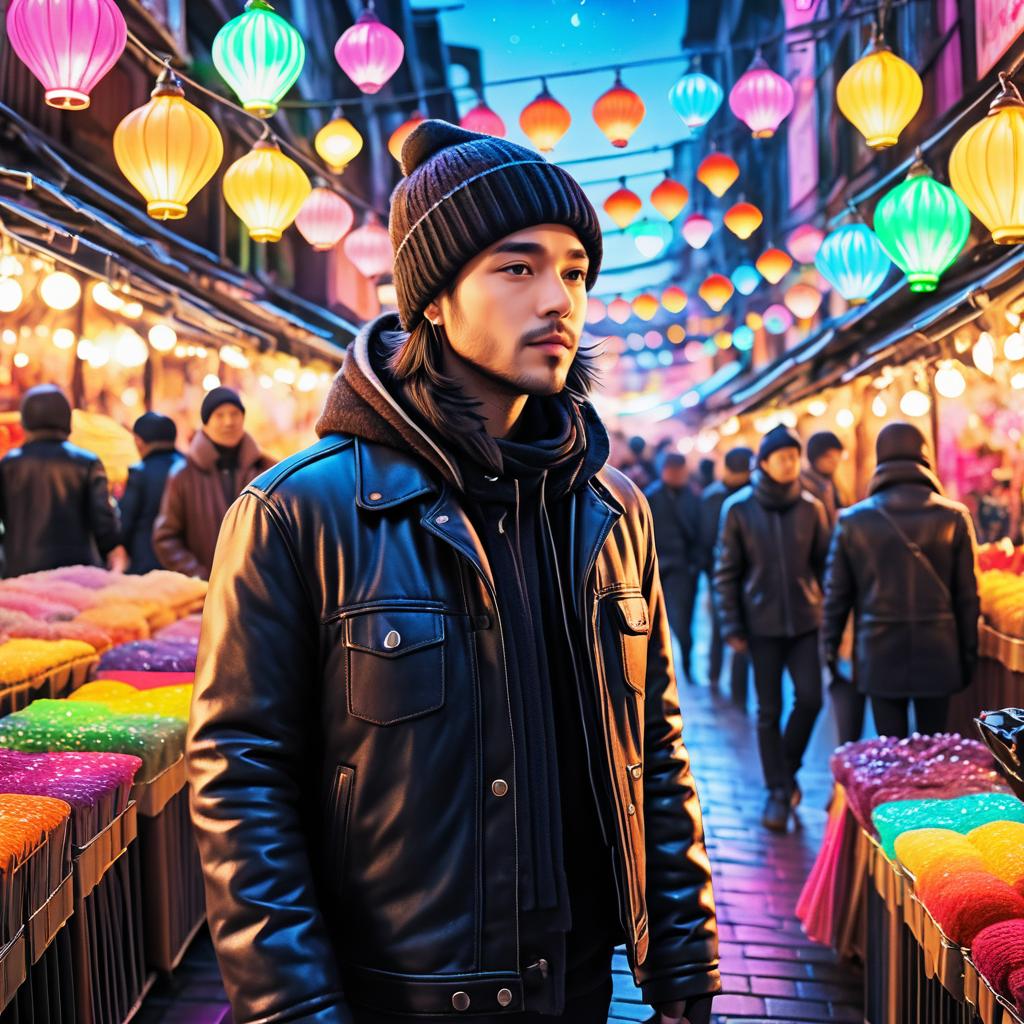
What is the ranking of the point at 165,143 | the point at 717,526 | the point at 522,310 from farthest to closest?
1. the point at 717,526
2. the point at 165,143
3. the point at 522,310

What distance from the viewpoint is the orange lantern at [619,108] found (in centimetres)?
848

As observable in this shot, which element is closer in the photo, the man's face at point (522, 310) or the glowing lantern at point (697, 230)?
the man's face at point (522, 310)

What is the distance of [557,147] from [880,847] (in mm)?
6151

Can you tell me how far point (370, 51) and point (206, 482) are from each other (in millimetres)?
2738

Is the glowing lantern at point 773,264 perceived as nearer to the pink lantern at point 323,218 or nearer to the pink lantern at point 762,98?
the pink lantern at point 762,98

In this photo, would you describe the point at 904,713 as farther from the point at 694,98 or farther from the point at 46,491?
the point at 46,491

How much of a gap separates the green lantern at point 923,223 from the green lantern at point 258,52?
318cm

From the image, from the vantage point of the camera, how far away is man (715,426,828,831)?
6.97 meters

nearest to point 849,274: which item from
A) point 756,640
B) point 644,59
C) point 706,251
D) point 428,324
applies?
point 644,59

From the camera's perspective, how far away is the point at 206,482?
7.24m

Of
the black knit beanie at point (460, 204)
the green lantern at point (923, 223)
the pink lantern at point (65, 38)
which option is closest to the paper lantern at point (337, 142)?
the pink lantern at point (65, 38)

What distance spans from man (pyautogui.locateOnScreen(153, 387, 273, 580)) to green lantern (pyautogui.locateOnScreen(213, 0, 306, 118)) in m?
2.00

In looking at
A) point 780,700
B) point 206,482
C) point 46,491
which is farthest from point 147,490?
point 780,700

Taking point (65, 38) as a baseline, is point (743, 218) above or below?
above
